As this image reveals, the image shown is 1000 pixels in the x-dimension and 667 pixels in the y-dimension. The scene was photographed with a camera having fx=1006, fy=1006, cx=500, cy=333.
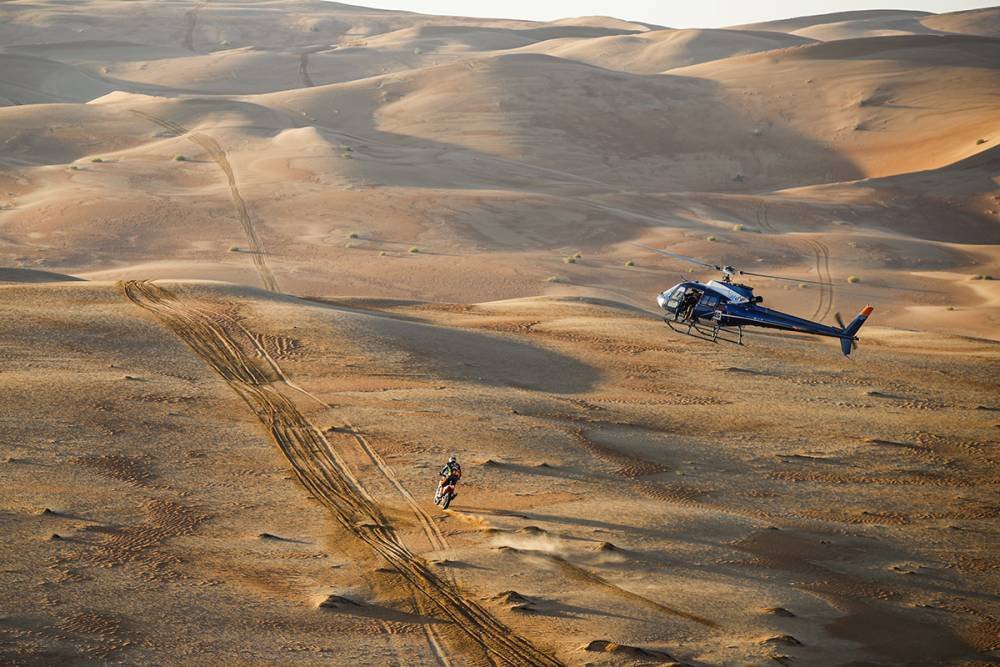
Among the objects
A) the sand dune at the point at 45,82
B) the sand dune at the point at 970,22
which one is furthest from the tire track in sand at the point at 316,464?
the sand dune at the point at 970,22

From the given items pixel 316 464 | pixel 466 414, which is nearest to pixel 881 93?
pixel 466 414

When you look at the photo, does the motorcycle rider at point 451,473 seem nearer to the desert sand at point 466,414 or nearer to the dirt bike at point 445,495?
the dirt bike at point 445,495

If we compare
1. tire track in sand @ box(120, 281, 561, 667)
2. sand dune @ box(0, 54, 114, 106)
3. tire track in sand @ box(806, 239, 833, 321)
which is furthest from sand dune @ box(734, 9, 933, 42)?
tire track in sand @ box(120, 281, 561, 667)

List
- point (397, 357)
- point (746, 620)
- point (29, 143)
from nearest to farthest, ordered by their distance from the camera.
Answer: point (746, 620) → point (397, 357) → point (29, 143)

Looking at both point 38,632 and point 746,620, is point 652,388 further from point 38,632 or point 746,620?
point 38,632

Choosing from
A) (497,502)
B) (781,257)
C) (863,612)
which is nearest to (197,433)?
(497,502)

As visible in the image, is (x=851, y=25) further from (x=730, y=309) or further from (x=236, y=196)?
(x=730, y=309)
